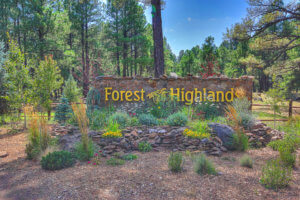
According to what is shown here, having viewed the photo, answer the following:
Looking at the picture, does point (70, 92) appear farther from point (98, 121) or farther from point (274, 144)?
point (274, 144)

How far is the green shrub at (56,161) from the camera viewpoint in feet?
11.2

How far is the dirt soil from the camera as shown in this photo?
2.59 m

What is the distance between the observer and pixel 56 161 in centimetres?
347

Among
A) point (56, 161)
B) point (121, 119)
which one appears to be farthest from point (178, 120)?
point (56, 161)

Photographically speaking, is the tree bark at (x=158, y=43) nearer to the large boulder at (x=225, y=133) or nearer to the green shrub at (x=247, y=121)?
the green shrub at (x=247, y=121)

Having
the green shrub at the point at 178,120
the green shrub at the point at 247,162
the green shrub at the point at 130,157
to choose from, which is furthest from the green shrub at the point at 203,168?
the green shrub at the point at 178,120

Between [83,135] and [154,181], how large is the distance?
68.2 inches

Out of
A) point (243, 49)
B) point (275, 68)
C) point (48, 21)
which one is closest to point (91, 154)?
point (275, 68)

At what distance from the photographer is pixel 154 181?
2967 mm

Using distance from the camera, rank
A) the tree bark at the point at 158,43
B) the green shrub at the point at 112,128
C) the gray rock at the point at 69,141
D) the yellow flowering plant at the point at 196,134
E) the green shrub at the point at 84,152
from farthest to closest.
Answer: the tree bark at the point at 158,43, the green shrub at the point at 112,128, the yellow flowering plant at the point at 196,134, the gray rock at the point at 69,141, the green shrub at the point at 84,152

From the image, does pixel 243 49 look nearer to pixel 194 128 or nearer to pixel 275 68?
pixel 275 68

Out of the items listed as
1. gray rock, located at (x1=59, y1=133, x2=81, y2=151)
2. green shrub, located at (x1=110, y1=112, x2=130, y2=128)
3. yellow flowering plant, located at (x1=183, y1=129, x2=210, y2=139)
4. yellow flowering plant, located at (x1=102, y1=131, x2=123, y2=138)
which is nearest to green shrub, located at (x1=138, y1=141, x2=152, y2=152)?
yellow flowering plant, located at (x1=102, y1=131, x2=123, y2=138)

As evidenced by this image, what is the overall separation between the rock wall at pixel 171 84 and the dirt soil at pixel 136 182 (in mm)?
3732

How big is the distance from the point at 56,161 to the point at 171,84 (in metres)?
4.86
